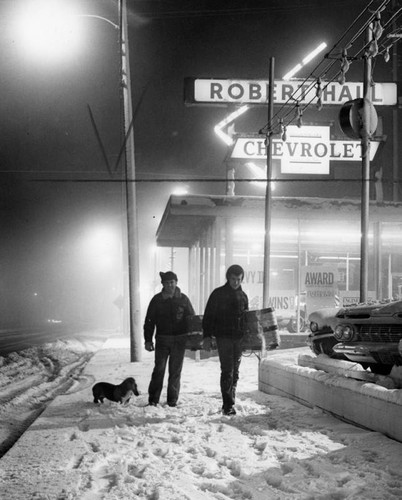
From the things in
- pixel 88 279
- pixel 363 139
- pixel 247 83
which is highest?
pixel 247 83

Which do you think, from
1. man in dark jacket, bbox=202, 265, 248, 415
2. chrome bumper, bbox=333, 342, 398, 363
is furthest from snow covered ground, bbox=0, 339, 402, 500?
chrome bumper, bbox=333, 342, 398, 363

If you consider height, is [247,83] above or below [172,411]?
above

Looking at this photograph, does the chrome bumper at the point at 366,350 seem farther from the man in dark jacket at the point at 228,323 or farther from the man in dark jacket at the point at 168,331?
the man in dark jacket at the point at 168,331

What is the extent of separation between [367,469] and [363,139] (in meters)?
7.47

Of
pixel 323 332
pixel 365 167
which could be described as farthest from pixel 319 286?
pixel 323 332

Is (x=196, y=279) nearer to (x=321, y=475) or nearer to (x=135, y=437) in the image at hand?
(x=135, y=437)

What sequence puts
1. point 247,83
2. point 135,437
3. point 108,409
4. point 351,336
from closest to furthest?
point 135,437 → point 351,336 → point 108,409 → point 247,83

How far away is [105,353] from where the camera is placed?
2059 centimetres

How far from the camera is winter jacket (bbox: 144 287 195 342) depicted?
8.96 m

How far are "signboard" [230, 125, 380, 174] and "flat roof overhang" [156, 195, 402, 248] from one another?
2888 mm

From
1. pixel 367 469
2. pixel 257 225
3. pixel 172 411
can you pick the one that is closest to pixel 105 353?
pixel 257 225

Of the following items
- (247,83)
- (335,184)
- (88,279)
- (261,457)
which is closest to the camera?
(261,457)

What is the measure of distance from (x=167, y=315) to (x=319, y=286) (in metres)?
11.1

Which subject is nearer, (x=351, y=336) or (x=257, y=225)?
(x=351, y=336)
